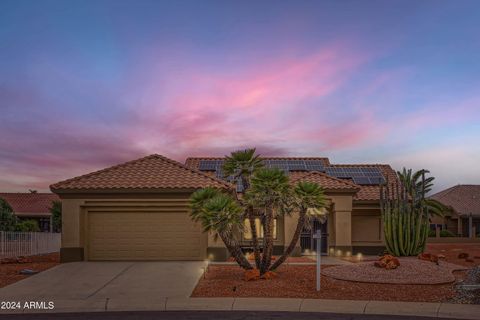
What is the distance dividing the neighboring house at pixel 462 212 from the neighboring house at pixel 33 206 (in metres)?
38.0

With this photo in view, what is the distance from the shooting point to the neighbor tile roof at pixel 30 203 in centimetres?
5359

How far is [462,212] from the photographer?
51.5 m

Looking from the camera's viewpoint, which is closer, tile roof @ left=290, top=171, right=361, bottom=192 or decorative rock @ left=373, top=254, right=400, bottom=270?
decorative rock @ left=373, top=254, right=400, bottom=270

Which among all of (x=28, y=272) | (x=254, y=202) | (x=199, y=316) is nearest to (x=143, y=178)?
(x=28, y=272)

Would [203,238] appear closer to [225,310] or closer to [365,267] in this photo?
[365,267]

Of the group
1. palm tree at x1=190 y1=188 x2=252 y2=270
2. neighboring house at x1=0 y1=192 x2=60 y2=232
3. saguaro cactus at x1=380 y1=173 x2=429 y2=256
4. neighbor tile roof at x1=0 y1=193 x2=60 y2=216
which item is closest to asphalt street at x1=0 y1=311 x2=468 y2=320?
palm tree at x1=190 y1=188 x2=252 y2=270

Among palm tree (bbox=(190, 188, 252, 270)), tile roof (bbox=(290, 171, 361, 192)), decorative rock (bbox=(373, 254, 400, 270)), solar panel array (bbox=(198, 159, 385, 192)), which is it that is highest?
solar panel array (bbox=(198, 159, 385, 192))

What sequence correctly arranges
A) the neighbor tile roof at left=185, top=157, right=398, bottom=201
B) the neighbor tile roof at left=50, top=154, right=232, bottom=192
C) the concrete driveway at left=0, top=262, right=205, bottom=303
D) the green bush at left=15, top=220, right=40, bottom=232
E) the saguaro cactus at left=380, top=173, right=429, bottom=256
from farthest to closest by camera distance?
the green bush at left=15, top=220, right=40, bottom=232 → the neighbor tile roof at left=185, top=157, right=398, bottom=201 → the saguaro cactus at left=380, top=173, right=429, bottom=256 → the neighbor tile roof at left=50, top=154, right=232, bottom=192 → the concrete driveway at left=0, top=262, right=205, bottom=303

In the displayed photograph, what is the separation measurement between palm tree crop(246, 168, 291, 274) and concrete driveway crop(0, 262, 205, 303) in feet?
8.67

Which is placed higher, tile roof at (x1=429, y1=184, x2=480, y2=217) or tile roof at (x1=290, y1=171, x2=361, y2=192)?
tile roof at (x1=290, y1=171, x2=361, y2=192)

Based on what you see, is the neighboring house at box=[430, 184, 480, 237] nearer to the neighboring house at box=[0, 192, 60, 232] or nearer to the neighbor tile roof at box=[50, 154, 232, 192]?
the neighbor tile roof at box=[50, 154, 232, 192]

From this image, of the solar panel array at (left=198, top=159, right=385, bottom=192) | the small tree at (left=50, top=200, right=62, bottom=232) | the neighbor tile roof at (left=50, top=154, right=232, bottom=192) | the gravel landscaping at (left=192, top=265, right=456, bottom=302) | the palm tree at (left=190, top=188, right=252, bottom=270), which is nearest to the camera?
the gravel landscaping at (left=192, top=265, right=456, bottom=302)

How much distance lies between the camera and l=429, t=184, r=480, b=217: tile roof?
171 feet

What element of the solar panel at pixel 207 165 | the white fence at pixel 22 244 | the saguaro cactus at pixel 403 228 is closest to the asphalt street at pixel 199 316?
the saguaro cactus at pixel 403 228
